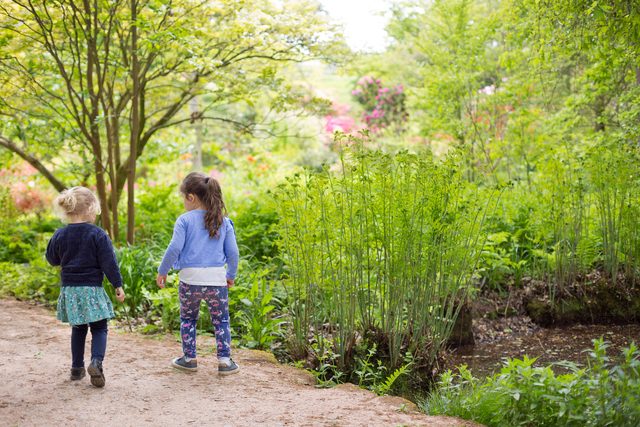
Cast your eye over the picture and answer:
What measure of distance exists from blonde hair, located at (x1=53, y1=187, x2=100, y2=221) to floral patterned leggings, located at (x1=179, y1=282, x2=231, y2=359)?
2.52ft

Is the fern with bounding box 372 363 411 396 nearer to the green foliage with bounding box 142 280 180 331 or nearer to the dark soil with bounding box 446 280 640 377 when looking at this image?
the dark soil with bounding box 446 280 640 377

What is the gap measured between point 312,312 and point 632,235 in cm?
330

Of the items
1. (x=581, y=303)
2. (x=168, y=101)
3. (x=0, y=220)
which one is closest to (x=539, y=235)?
(x=581, y=303)

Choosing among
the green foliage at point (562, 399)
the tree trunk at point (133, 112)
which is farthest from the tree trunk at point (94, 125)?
the green foliage at point (562, 399)

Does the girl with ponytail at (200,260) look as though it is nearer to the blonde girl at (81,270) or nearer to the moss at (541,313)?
the blonde girl at (81,270)

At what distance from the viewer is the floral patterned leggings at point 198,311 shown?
133 inches

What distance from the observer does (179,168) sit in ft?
51.1

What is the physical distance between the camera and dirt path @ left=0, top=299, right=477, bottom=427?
256cm

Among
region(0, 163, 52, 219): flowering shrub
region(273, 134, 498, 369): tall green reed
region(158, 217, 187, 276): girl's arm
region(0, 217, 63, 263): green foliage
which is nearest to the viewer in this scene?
region(158, 217, 187, 276): girl's arm

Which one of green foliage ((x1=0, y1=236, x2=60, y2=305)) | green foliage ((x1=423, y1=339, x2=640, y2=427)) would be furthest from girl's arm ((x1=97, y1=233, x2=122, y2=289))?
green foliage ((x1=0, y1=236, x2=60, y2=305))

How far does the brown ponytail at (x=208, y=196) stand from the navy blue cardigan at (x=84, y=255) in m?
0.60

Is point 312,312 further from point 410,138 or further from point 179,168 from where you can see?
point 179,168

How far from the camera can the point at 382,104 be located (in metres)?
17.1

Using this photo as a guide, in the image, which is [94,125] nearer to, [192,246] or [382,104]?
[192,246]
